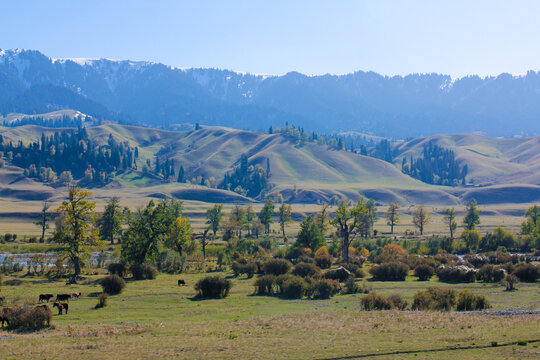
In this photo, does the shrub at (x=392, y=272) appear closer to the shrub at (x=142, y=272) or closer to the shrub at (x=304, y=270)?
Answer: the shrub at (x=304, y=270)

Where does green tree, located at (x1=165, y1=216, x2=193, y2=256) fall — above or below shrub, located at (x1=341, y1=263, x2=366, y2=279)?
above

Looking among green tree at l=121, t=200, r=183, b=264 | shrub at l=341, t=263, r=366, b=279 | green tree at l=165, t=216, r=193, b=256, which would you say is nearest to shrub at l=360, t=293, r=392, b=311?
shrub at l=341, t=263, r=366, b=279

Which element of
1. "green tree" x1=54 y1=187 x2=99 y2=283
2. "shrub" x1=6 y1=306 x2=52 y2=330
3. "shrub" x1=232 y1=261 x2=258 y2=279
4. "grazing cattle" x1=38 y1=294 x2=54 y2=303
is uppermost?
"green tree" x1=54 y1=187 x2=99 y2=283

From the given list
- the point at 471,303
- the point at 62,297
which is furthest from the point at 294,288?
the point at 62,297

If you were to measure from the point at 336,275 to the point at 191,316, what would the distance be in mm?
24176

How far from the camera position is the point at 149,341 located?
27.3 m

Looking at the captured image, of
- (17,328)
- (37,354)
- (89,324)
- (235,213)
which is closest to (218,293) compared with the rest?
(89,324)

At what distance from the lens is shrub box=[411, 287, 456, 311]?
37.5 m

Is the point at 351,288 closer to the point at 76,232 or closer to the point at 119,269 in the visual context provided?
the point at 119,269

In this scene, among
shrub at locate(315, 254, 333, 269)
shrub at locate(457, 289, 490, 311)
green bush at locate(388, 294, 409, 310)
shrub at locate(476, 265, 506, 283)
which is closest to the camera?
shrub at locate(457, 289, 490, 311)

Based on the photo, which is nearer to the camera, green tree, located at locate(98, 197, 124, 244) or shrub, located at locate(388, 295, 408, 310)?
shrub, located at locate(388, 295, 408, 310)

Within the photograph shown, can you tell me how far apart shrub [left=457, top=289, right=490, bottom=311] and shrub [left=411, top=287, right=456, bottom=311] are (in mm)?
539

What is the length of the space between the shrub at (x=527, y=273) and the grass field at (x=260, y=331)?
12243 mm

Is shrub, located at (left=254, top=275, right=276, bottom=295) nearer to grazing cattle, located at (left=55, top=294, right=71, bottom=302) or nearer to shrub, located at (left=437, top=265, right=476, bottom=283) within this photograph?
grazing cattle, located at (left=55, top=294, right=71, bottom=302)
